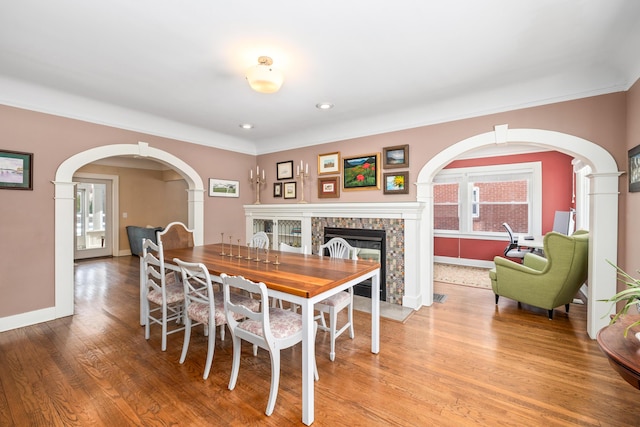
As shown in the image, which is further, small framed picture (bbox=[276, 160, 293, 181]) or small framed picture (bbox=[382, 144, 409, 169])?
small framed picture (bbox=[276, 160, 293, 181])

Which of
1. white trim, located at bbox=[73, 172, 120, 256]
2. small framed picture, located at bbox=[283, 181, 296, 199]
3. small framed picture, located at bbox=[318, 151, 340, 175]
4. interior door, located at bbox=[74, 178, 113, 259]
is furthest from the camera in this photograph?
white trim, located at bbox=[73, 172, 120, 256]

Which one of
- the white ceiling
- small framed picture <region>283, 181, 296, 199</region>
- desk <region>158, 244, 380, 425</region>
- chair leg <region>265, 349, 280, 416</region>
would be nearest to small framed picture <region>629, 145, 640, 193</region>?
the white ceiling

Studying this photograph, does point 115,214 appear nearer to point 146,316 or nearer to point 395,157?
point 146,316

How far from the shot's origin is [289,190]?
4945mm

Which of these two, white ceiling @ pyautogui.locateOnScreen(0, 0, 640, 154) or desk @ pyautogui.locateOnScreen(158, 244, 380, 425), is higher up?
white ceiling @ pyautogui.locateOnScreen(0, 0, 640, 154)

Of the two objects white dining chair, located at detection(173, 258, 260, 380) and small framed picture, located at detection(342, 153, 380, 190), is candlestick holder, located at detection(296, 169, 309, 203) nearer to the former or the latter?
small framed picture, located at detection(342, 153, 380, 190)

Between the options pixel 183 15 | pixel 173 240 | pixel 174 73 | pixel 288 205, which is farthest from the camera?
pixel 288 205

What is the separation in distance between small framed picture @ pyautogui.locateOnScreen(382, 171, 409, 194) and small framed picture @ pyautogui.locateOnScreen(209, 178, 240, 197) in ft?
8.56

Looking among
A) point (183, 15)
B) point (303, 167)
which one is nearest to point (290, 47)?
point (183, 15)

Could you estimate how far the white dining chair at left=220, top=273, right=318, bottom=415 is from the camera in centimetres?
174

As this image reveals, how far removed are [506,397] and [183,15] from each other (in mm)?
3303

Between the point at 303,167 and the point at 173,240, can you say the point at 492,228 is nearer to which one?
the point at 303,167

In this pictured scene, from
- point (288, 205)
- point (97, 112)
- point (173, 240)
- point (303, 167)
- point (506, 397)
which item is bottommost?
point (506, 397)

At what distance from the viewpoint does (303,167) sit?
4.74m
